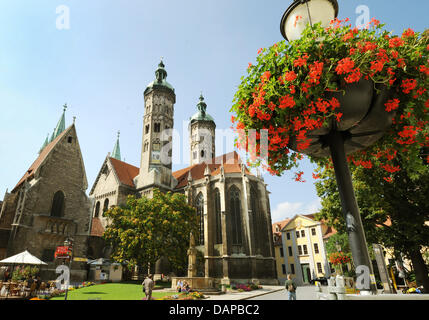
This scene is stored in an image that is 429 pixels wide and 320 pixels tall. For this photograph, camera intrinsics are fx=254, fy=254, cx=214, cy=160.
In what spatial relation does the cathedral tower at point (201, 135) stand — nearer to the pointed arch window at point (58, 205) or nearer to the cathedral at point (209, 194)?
the cathedral at point (209, 194)

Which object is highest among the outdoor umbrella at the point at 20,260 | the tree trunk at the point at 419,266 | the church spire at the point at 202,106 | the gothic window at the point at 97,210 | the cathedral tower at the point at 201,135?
the church spire at the point at 202,106

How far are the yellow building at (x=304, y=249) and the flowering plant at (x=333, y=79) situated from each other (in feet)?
136

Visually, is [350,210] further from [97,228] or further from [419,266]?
[97,228]

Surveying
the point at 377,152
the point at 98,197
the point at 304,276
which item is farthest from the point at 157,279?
the point at 377,152

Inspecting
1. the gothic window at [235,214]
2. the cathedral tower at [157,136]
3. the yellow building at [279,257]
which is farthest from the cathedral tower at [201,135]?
the yellow building at [279,257]

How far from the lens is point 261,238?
33500 mm

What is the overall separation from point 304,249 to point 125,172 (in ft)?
106

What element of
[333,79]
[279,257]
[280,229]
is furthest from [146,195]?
[333,79]

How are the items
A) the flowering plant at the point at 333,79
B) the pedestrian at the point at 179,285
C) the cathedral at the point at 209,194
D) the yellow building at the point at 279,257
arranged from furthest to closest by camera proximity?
1. the yellow building at the point at 279,257
2. the cathedral at the point at 209,194
3. the pedestrian at the point at 179,285
4. the flowering plant at the point at 333,79

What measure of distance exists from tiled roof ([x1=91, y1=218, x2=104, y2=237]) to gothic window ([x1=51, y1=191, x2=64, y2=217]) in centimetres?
705

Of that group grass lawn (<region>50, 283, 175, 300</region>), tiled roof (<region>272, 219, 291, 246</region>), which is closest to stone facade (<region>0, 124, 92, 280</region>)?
grass lawn (<region>50, 283, 175, 300</region>)

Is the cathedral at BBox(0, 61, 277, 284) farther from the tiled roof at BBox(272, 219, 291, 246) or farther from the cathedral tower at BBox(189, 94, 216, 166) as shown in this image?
the tiled roof at BBox(272, 219, 291, 246)

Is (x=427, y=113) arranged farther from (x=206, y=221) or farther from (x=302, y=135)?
(x=206, y=221)

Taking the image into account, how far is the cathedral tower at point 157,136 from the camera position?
3759 cm
